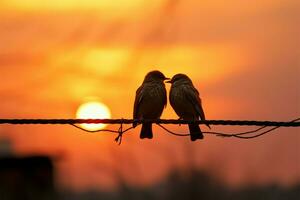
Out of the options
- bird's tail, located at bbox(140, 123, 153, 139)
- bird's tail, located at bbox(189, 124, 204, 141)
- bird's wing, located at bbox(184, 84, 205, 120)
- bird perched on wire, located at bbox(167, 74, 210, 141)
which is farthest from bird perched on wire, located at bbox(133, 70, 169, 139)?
bird's tail, located at bbox(189, 124, 204, 141)

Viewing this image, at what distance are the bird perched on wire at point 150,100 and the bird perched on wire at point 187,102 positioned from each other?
0.57 ft

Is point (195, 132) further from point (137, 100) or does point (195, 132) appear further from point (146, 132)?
point (137, 100)

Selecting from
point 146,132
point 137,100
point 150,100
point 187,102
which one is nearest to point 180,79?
point 187,102

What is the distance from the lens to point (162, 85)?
15359 mm

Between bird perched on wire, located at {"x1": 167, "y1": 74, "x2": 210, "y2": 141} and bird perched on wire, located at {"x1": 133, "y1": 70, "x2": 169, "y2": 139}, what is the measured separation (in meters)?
0.17

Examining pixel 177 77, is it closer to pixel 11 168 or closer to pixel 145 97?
pixel 145 97

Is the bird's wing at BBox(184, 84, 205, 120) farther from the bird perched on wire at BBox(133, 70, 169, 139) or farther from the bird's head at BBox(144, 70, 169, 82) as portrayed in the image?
the bird's head at BBox(144, 70, 169, 82)

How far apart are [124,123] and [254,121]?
141 cm

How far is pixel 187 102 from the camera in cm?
1491

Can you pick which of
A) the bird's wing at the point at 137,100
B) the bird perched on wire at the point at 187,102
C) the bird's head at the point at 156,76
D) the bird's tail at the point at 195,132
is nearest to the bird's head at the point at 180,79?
the bird perched on wire at the point at 187,102

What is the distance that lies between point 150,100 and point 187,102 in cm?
55

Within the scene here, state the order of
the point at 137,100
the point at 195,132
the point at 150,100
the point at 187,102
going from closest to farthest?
the point at 195,132 < the point at 187,102 < the point at 150,100 < the point at 137,100

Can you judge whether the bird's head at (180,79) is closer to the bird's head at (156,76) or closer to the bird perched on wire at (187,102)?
the bird perched on wire at (187,102)

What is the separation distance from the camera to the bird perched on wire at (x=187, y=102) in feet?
48.8
